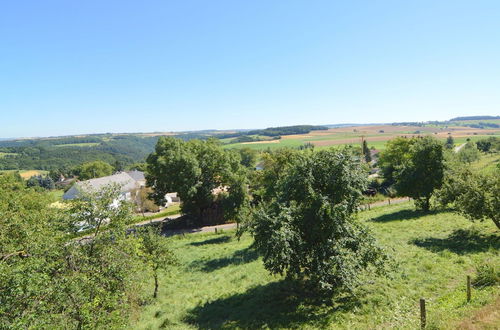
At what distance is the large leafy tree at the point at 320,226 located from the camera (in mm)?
11836

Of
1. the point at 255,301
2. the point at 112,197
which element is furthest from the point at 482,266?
the point at 112,197

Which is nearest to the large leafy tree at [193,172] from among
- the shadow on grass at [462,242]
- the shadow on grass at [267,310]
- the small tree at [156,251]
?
the small tree at [156,251]

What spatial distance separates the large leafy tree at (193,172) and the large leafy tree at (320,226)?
Result: 21411 millimetres

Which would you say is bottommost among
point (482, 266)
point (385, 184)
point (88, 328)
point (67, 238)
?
point (385, 184)

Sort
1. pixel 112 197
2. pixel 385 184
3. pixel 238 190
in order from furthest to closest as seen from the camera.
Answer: pixel 385 184
pixel 238 190
pixel 112 197

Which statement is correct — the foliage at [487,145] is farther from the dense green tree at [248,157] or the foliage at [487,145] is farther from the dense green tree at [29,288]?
the dense green tree at [29,288]

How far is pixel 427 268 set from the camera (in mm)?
14867

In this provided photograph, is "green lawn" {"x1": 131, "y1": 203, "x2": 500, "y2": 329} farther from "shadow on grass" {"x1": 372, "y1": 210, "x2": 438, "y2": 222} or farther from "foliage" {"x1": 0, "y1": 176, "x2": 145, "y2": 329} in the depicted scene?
"shadow on grass" {"x1": 372, "y1": 210, "x2": 438, "y2": 222}

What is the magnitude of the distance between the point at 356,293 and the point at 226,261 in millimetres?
11979

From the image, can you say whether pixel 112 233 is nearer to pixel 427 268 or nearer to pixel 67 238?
pixel 67 238

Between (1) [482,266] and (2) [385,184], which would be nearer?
(1) [482,266]

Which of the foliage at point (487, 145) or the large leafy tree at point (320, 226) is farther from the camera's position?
the foliage at point (487, 145)

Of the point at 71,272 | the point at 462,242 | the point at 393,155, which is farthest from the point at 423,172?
the point at 393,155

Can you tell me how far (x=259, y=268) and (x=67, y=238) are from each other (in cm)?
1196
